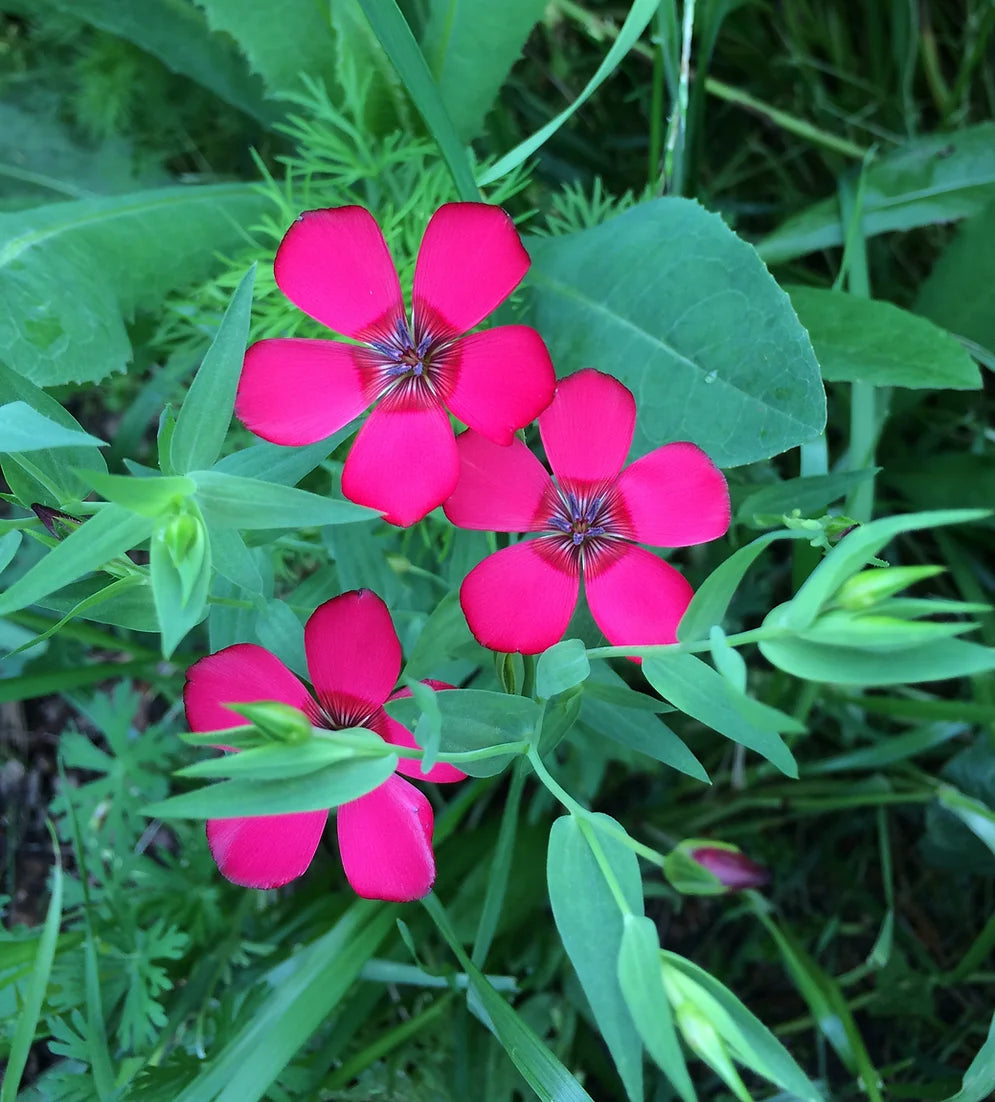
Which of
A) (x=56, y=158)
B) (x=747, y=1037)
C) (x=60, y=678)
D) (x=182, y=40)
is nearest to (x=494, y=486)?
(x=747, y=1037)

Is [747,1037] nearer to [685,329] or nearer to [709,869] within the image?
[709,869]

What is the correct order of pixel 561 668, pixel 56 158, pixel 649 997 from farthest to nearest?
1. pixel 56 158
2. pixel 561 668
3. pixel 649 997

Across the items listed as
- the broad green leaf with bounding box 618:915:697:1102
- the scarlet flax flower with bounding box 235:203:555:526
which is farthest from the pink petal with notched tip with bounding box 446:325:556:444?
the broad green leaf with bounding box 618:915:697:1102

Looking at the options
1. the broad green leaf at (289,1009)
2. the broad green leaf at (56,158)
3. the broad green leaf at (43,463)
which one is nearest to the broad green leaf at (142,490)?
the broad green leaf at (43,463)

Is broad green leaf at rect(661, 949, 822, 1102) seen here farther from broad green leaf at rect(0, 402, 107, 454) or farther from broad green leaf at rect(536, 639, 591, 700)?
broad green leaf at rect(0, 402, 107, 454)

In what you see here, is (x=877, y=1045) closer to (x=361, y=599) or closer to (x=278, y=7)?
(x=361, y=599)

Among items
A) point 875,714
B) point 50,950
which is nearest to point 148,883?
point 50,950
